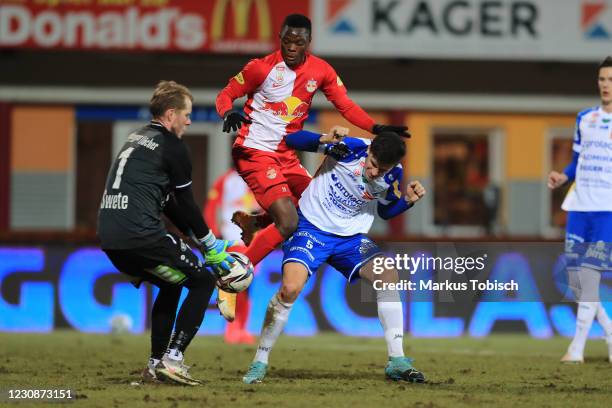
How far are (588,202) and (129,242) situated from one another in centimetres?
472

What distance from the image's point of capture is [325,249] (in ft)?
29.5

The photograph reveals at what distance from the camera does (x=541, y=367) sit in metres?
10.5

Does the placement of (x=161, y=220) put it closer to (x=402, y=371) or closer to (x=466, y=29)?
(x=402, y=371)

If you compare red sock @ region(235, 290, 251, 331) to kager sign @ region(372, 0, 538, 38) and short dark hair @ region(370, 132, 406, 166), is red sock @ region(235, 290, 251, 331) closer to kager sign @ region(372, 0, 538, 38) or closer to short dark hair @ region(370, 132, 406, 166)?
short dark hair @ region(370, 132, 406, 166)

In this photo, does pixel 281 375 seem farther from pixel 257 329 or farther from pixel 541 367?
pixel 257 329

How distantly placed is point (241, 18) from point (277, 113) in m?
9.05

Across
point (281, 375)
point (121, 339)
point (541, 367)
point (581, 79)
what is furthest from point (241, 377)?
point (581, 79)

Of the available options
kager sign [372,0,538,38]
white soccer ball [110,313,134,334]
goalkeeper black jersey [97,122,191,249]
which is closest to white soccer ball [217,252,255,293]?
goalkeeper black jersey [97,122,191,249]

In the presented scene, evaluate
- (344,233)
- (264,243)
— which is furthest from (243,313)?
(344,233)

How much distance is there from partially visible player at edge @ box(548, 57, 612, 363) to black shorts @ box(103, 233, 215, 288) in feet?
12.8

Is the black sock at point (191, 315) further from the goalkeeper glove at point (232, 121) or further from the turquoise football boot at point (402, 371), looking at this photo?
the turquoise football boot at point (402, 371)

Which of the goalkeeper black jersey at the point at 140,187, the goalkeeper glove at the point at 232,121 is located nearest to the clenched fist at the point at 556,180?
the goalkeeper glove at the point at 232,121

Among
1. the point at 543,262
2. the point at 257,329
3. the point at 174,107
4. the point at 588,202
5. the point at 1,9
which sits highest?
the point at 1,9

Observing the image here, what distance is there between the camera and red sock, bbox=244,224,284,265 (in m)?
9.11
